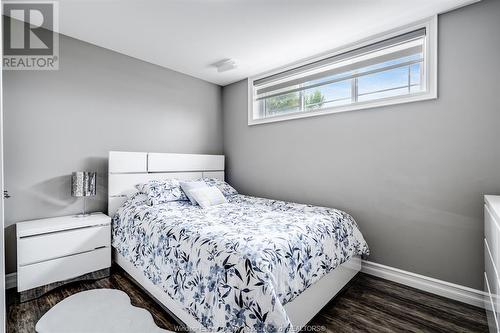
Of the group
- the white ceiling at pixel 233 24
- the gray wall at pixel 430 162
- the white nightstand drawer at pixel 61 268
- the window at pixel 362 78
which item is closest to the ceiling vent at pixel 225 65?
the white ceiling at pixel 233 24

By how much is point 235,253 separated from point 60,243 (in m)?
1.85

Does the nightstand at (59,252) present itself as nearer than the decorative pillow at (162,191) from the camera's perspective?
Yes

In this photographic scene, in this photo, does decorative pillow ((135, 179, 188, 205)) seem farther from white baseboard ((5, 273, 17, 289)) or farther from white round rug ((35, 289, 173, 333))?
white baseboard ((5, 273, 17, 289))

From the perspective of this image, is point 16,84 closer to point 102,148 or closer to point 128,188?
point 102,148

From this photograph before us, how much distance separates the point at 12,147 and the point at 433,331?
3.84 metres

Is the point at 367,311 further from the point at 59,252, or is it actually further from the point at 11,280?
the point at 11,280

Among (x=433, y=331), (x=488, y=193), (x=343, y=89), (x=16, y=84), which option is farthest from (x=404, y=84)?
(x=16, y=84)

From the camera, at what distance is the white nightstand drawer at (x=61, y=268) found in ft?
7.09

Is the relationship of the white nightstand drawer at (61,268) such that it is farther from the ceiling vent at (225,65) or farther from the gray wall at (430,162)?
the ceiling vent at (225,65)

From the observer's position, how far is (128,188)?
301 cm

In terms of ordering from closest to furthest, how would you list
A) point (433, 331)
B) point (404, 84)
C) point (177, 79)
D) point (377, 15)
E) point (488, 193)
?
point (433, 331) → point (488, 193) → point (377, 15) → point (404, 84) → point (177, 79)

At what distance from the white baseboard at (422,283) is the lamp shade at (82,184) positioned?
91 cm

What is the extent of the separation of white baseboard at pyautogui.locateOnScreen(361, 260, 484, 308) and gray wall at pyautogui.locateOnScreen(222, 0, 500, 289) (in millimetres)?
51

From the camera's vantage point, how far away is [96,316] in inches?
76.3
